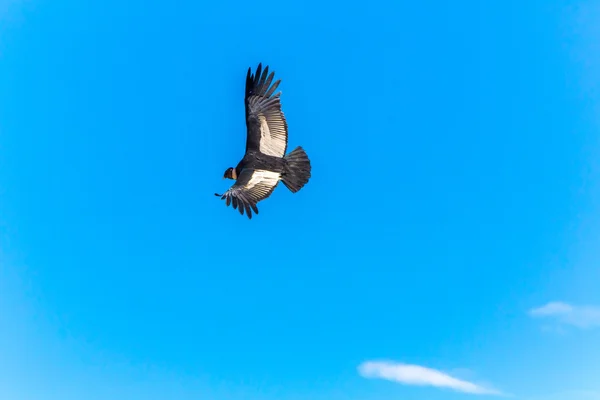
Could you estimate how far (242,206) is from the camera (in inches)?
669

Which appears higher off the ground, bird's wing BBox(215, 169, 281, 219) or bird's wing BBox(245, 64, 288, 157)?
bird's wing BBox(245, 64, 288, 157)

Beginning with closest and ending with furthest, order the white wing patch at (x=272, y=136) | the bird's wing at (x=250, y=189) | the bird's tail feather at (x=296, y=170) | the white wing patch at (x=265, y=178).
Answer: the bird's wing at (x=250, y=189) → the white wing patch at (x=265, y=178) → the bird's tail feather at (x=296, y=170) → the white wing patch at (x=272, y=136)

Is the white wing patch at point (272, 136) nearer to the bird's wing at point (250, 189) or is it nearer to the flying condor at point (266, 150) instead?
the flying condor at point (266, 150)

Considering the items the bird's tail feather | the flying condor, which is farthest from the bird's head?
the bird's tail feather

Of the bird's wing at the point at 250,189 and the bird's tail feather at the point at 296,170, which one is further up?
the bird's tail feather at the point at 296,170

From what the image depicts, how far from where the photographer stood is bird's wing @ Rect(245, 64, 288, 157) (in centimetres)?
1917

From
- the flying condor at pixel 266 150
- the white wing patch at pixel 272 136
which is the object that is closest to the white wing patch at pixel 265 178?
the flying condor at pixel 266 150

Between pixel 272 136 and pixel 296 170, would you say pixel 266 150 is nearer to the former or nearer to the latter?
pixel 272 136

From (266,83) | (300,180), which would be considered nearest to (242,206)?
(300,180)

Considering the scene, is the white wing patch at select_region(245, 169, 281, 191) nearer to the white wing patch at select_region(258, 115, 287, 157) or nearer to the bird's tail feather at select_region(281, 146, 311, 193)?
the bird's tail feather at select_region(281, 146, 311, 193)

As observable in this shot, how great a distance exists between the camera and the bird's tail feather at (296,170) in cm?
1894

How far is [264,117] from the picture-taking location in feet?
63.5

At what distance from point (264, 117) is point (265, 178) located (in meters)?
2.11

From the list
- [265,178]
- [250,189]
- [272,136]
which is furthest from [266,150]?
[250,189]
